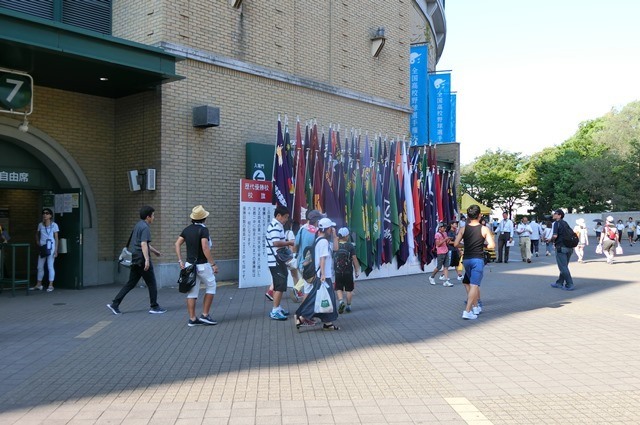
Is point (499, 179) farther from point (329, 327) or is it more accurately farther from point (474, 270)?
point (329, 327)

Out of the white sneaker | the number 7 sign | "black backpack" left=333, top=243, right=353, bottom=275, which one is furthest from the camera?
the number 7 sign

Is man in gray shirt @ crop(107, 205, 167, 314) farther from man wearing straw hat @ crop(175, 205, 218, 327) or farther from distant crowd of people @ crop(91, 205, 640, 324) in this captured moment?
man wearing straw hat @ crop(175, 205, 218, 327)

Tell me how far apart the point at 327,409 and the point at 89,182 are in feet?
34.3

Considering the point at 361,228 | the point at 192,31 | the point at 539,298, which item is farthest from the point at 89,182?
the point at 539,298

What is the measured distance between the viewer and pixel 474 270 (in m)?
9.34

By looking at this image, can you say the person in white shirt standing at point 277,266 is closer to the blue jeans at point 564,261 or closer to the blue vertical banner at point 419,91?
the blue jeans at point 564,261

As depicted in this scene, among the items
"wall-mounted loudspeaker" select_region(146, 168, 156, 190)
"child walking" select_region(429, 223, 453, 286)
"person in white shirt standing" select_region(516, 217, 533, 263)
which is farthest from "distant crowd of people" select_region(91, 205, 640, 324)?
"person in white shirt standing" select_region(516, 217, 533, 263)

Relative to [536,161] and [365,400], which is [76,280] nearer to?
[365,400]

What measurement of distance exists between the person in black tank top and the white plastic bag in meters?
2.50

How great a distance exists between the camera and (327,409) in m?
4.96

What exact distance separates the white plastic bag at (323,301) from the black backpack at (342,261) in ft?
5.29

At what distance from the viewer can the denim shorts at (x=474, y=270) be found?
30.5 ft

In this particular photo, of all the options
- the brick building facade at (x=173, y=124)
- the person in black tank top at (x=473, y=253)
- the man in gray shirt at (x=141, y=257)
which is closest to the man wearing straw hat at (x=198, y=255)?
the man in gray shirt at (x=141, y=257)

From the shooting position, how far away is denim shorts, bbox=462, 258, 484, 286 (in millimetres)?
9289
